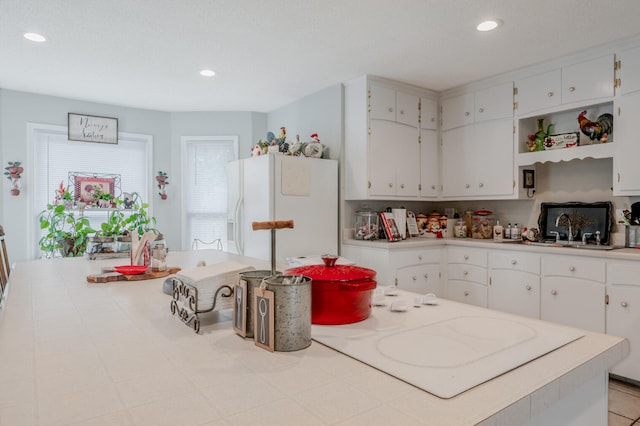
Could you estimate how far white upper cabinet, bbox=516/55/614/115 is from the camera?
3.02 metres

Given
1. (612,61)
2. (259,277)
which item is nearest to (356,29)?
(612,61)

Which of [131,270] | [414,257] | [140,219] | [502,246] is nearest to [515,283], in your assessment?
[502,246]

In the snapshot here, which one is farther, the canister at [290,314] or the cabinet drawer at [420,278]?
the cabinet drawer at [420,278]

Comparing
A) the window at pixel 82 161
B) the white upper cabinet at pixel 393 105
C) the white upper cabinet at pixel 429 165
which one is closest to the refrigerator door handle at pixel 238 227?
the white upper cabinet at pixel 393 105

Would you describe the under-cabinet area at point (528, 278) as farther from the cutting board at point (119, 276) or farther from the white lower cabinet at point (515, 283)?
the cutting board at point (119, 276)

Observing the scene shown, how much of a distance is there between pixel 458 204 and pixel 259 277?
152 inches

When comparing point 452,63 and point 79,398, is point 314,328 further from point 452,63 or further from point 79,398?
point 452,63

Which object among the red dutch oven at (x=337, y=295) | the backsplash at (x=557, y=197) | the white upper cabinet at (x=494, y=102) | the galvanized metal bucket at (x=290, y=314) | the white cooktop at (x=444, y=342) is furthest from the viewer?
the white upper cabinet at (x=494, y=102)

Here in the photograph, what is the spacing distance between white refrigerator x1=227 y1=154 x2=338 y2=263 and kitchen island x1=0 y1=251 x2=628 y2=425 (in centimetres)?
241

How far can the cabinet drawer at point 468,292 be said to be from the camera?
11.7ft

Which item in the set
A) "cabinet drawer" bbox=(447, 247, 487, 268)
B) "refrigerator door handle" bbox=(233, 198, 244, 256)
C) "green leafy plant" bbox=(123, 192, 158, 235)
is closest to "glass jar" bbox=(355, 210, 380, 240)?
"cabinet drawer" bbox=(447, 247, 487, 268)

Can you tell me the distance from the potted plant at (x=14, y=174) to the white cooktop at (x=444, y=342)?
4445mm

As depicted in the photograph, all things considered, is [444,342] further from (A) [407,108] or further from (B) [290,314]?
(A) [407,108]

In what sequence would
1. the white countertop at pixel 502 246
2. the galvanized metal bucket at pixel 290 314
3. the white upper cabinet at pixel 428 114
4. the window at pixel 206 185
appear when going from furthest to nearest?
the window at pixel 206 185, the white upper cabinet at pixel 428 114, the white countertop at pixel 502 246, the galvanized metal bucket at pixel 290 314
